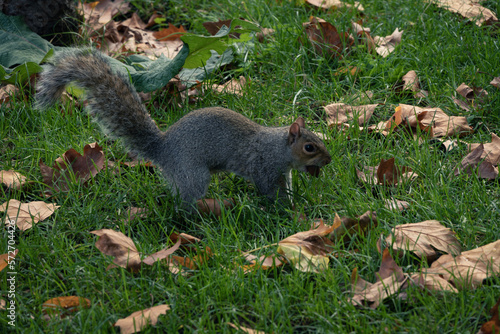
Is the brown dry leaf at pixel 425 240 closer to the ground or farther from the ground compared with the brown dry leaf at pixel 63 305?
farther from the ground

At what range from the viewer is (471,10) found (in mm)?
4164

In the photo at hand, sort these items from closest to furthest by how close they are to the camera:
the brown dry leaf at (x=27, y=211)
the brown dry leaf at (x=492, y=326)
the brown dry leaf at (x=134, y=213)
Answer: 1. the brown dry leaf at (x=492, y=326)
2. the brown dry leaf at (x=27, y=211)
3. the brown dry leaf at (x=134, y=213)

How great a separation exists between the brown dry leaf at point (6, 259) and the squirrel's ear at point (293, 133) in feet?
4.73

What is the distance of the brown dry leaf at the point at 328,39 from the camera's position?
3.79m

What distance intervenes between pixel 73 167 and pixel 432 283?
192 centimetres

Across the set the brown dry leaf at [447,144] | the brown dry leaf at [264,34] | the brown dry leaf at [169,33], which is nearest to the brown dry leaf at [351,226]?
the brown dry leaf at [447,144]

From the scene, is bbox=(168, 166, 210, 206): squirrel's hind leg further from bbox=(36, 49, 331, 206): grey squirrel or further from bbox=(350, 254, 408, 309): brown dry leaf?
bbox=(350, 254, 408, 309): brown dry leaf

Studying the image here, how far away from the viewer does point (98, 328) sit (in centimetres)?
182

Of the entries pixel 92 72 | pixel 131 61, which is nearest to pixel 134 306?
pixel 92 72

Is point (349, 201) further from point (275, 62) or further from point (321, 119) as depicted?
point (275, 62)

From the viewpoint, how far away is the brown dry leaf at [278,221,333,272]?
205 cm

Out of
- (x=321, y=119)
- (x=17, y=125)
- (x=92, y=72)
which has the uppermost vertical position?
(x=92, y=72)

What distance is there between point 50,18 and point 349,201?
9.01 feet

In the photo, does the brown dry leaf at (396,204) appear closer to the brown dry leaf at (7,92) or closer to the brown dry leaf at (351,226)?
the brown dry leaf at (351,226)
